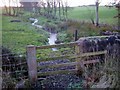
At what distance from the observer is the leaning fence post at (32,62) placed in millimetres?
6270

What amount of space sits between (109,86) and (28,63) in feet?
8.27

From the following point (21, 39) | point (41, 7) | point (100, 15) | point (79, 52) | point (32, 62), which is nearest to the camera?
point (32, 62)

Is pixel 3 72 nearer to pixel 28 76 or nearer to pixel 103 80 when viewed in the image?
pixel 28 76

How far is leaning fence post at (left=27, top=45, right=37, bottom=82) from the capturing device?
627 cm

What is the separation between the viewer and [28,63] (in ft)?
20.8

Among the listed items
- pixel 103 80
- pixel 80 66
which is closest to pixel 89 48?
pixel 80 66

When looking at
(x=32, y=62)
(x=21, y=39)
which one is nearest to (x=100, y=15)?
(x=21, y=39)

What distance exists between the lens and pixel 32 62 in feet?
20.9

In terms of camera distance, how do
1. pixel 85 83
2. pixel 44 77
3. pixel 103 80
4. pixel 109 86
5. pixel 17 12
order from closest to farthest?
pixel 109 86
pixel 103 80
pixel 85 83
pixel 44 77
pixel 17 12

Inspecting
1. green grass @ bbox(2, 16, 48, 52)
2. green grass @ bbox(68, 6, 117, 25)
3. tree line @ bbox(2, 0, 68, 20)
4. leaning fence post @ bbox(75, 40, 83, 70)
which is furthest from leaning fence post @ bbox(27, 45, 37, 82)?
tree line @ bbox(2, 0, 68, 20)

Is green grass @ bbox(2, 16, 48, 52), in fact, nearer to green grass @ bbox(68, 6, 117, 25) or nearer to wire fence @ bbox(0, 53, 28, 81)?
wire fence @ bbox(0, 53, 28, 81)

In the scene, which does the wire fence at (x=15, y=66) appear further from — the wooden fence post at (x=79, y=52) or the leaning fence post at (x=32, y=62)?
the wooden fence post at (x=79, y=52)

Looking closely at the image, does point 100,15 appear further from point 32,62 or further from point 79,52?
point 32,62

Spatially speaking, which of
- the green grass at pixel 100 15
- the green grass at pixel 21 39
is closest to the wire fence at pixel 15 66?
the green grass at pixel 21 39
